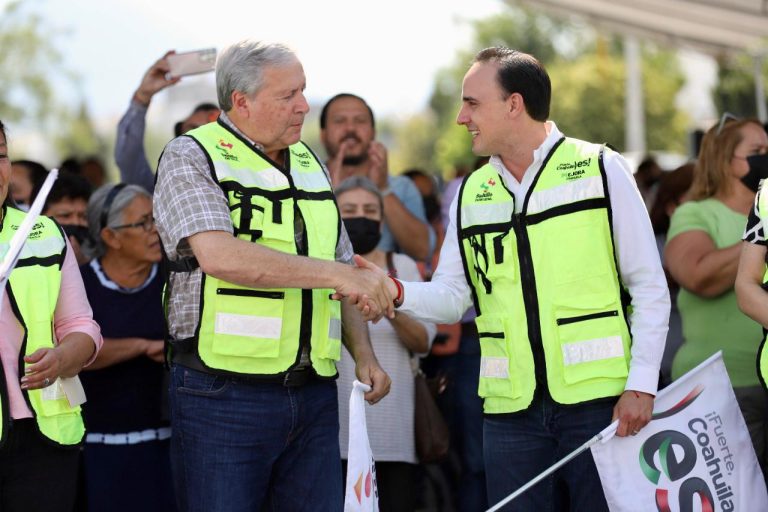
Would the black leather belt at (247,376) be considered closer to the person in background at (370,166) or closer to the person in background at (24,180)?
the person in background at (370,166)

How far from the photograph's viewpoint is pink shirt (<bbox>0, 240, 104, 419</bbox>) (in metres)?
4.04

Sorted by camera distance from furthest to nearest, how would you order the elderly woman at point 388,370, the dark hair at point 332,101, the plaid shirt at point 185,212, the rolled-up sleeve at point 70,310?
the dark hair at point 332,101
the elderly woman at point 388,370
the rolled-up sleeve at point 70,310
the plaid shirt at point 185,212

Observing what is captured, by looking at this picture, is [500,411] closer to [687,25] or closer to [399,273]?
[399,273]

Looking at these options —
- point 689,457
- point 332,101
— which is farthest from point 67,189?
point 689,457

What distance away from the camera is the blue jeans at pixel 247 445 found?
3.92m

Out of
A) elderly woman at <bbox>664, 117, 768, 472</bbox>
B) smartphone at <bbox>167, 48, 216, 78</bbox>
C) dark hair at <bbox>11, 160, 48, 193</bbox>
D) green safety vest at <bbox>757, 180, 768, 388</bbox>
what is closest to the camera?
green safety vest at <bbox>757, 180, 768, 388</bbox>

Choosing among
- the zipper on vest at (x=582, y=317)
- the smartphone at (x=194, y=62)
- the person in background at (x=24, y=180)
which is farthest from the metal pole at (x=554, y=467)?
the person in background at (x=24, y=180)

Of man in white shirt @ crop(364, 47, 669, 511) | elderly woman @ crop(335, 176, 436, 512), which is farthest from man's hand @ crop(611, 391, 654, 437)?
elderly woman @ crop(335, 176, 436, 512)

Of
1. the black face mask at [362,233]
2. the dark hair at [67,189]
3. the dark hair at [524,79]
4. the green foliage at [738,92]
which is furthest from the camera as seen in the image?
the green foliage at [738,92]

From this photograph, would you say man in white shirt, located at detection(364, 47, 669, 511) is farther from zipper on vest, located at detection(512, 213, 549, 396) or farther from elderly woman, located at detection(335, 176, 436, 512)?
elderly woman, located at detection(335, 176, 436, 512)

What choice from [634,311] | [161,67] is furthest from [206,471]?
[161,67]

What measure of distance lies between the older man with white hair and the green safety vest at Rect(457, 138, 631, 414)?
46 centimetres

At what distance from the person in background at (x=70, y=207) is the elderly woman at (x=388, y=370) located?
135 centimetres

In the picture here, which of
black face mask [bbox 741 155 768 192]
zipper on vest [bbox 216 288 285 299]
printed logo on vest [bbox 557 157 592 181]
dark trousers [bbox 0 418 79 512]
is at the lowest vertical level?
dark trousers [bbox 0 418 79 512]
